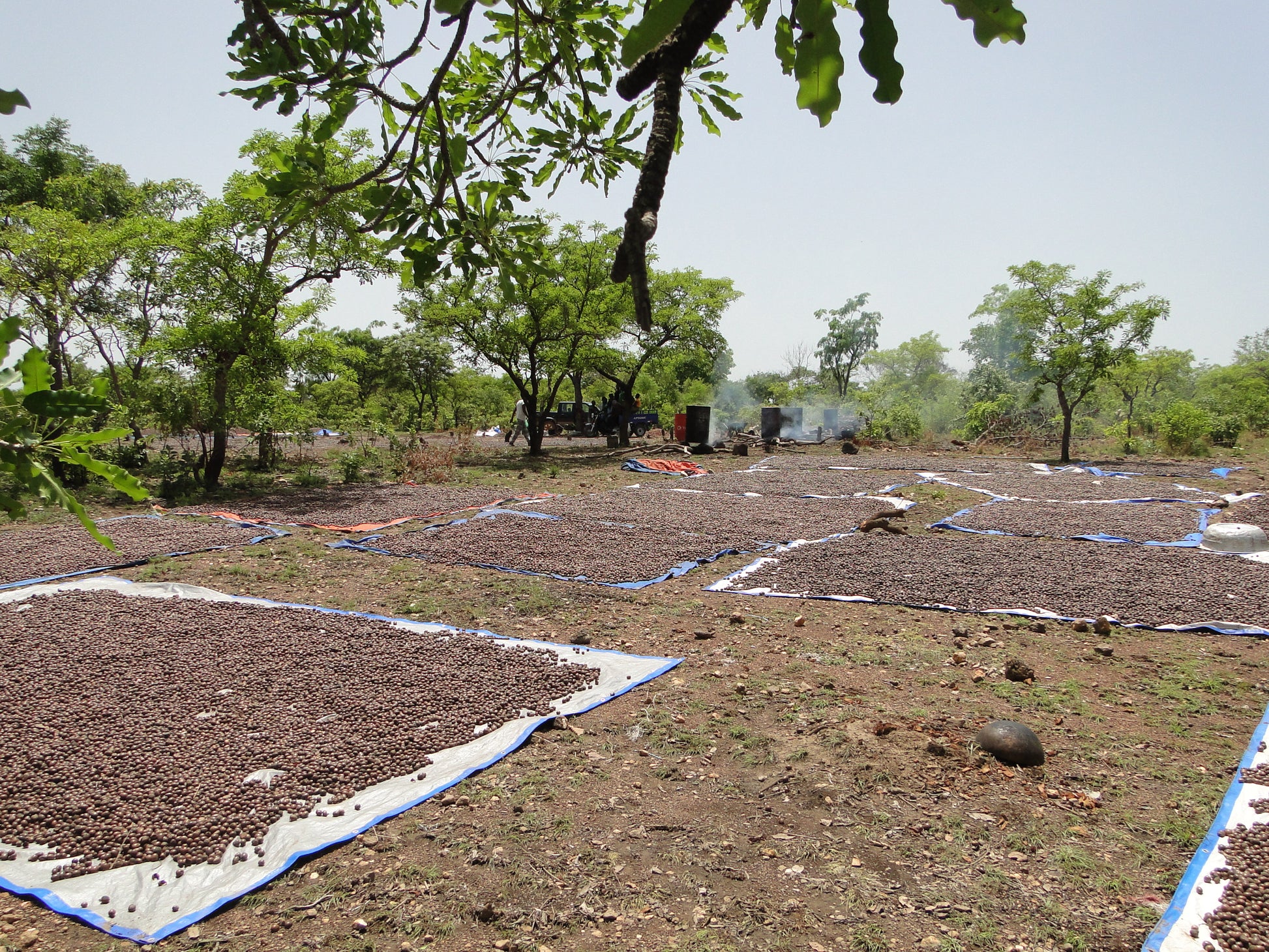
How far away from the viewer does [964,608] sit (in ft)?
16.4

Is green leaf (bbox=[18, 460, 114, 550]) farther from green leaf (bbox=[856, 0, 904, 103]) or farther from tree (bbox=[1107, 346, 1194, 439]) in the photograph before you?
tree (bbox=[1107, 346, 1194, 439])

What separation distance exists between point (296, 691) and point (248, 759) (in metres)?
0.66

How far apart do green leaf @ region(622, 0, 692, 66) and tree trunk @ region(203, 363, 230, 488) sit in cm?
1021

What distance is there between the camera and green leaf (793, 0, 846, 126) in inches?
36.5

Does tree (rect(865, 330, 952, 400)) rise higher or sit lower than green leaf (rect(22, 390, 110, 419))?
higher

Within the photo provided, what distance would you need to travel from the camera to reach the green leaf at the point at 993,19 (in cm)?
86

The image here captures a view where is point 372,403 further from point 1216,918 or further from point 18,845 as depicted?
point 1216,918

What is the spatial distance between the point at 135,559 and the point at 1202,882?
6.93 metres

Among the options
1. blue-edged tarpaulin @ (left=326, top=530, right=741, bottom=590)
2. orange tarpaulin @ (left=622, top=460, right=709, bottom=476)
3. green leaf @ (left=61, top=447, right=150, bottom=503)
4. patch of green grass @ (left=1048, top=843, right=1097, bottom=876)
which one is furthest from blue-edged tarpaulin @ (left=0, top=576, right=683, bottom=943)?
orange tarpaulin @ (left=622, top=460, right=709, bottom=476)

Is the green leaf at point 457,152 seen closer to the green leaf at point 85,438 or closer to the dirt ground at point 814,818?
the green leaf at point 85,438

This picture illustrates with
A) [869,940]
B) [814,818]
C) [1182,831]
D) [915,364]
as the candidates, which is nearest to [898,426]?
[1182,831]

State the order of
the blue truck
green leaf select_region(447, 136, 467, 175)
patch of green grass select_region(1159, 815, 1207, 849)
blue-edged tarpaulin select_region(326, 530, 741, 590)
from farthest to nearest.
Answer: the blue truck
blue-edged tarpaulin select_region(326, 530, 741, 590)
patch of green grass select_region(1159, 815, 1207, 849)
green leaf select_region(447, 136, 467, 175)

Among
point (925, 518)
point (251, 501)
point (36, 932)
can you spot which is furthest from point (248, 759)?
point (925, 518)

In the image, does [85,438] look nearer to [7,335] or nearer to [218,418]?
[7,335]
